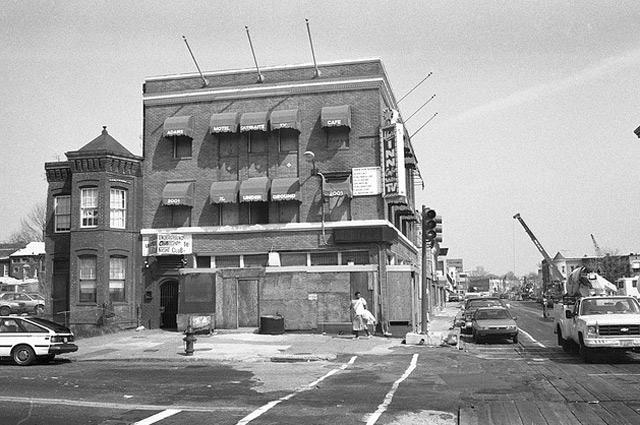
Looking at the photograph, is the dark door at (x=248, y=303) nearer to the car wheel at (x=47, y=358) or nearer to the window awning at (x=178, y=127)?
the window awning at (x=178, y=127)

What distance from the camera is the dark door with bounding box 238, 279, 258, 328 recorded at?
1093 inches

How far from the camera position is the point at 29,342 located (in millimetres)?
18969

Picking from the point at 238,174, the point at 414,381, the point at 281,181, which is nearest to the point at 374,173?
the point at 281,181

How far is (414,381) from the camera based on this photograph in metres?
14.4

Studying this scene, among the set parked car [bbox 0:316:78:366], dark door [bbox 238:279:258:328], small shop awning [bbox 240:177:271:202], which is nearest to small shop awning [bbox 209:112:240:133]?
small shop awning [bbox 240:177:271:202]

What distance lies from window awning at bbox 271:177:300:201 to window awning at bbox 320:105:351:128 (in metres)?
2.88

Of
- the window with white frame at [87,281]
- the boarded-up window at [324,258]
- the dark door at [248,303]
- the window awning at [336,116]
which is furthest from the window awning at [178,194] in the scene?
the window awning at [336,116]

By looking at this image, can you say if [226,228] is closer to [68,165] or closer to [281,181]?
[281,181]

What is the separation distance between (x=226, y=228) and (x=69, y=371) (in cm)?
1322

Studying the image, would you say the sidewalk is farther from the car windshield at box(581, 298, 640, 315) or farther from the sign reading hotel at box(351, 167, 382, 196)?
the sign reading hotel at box(351, 167, 382, 196)

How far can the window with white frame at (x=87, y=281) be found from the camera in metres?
29.1

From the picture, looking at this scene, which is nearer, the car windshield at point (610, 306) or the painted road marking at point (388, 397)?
the painted road marking at point (388, 397)

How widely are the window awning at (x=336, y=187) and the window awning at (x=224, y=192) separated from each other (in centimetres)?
397

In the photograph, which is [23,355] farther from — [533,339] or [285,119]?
[533,339]
